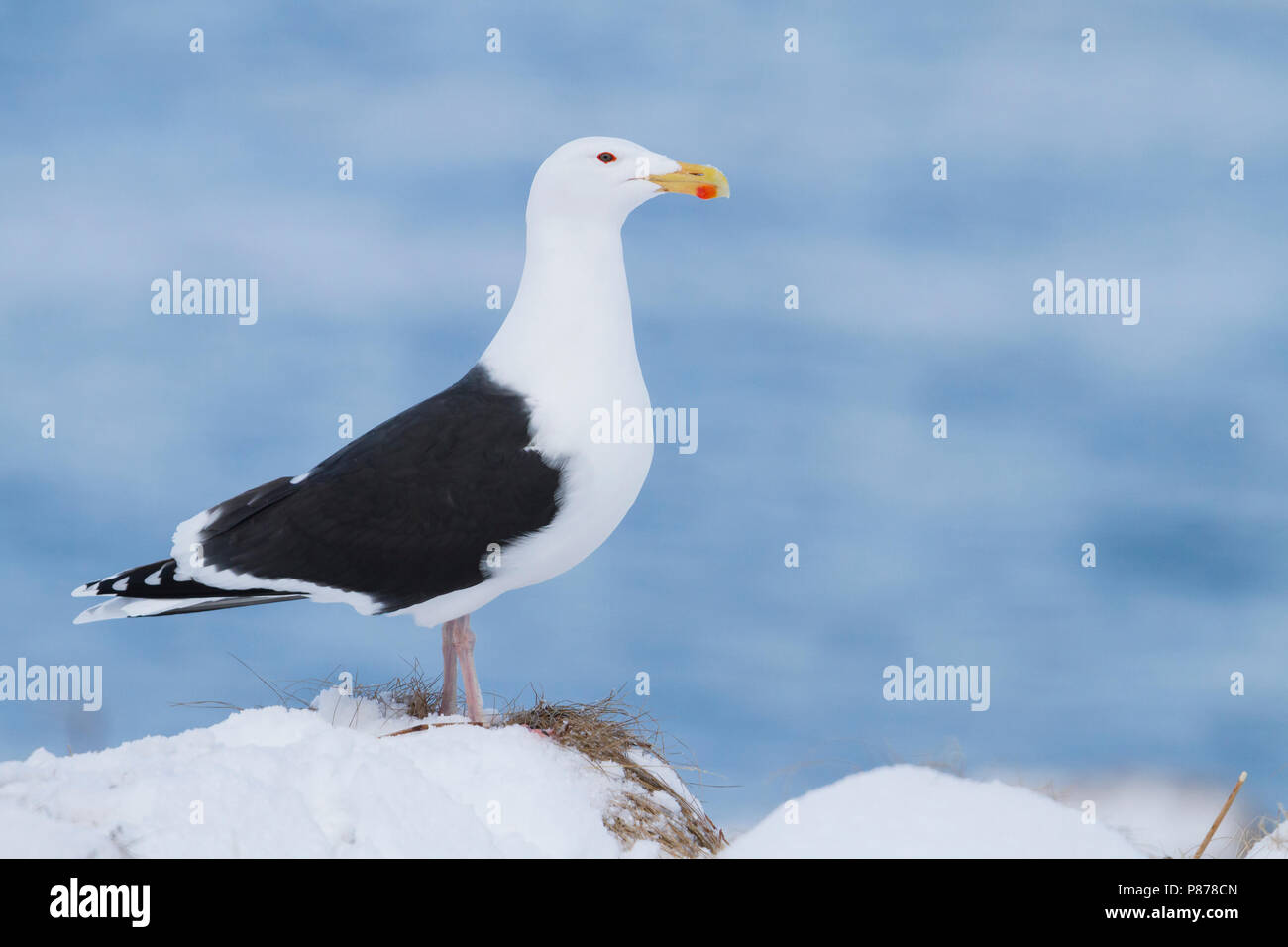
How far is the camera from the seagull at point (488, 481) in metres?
6.40

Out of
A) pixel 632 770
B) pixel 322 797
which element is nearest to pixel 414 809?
pixel 322 797

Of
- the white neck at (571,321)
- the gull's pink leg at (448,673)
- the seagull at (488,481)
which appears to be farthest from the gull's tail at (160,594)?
the white neck at (571,321)

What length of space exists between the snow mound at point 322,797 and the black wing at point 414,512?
0.77m

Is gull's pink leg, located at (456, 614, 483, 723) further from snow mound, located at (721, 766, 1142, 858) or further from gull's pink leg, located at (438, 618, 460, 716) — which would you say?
snow mound, located at (721, 766, 1142, 858)

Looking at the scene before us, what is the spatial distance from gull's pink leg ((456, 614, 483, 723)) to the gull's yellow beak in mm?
2476

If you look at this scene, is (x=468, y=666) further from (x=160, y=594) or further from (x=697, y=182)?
(x=697, y=182)

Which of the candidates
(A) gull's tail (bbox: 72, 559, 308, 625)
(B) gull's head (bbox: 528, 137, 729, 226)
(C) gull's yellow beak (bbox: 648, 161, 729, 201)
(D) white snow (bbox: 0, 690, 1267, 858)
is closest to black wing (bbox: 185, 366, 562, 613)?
(A) gull's tail (bbox: 72, 559, 308, 625)

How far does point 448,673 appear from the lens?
6965 mm

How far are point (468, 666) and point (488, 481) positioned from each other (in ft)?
3.23
